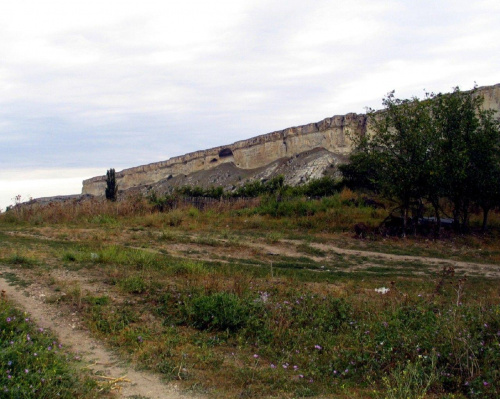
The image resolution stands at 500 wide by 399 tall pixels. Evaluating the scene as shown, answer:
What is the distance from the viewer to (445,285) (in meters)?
8.30

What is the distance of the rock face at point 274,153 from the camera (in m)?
42.2

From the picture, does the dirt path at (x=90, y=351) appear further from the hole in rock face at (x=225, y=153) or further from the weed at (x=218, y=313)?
the hole in rock face at (x=225, y=153)

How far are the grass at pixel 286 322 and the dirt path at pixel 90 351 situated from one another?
6.0 inches

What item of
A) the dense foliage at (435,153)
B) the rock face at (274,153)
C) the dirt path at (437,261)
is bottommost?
the dirt path at (437,261)

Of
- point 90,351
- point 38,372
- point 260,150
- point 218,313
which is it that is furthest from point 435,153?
point 260,150

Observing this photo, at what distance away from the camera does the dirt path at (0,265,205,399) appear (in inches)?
144

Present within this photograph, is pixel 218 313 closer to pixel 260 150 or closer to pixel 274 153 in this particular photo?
pixel 274 153

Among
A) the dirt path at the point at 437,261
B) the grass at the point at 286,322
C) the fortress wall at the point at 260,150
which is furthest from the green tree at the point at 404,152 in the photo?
the fortress wall at the point at 260,150

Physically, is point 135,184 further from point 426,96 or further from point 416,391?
point 416,391

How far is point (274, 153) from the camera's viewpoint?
53.5 meters

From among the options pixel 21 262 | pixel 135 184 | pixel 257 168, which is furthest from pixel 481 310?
pixel 135 184

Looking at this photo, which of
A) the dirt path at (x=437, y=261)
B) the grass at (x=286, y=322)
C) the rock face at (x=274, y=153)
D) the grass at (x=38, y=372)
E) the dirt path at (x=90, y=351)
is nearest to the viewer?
the grass at (x=38, y=372)

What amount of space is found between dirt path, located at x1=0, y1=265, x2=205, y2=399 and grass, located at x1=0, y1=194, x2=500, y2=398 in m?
0.15

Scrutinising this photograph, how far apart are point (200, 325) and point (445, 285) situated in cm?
517
